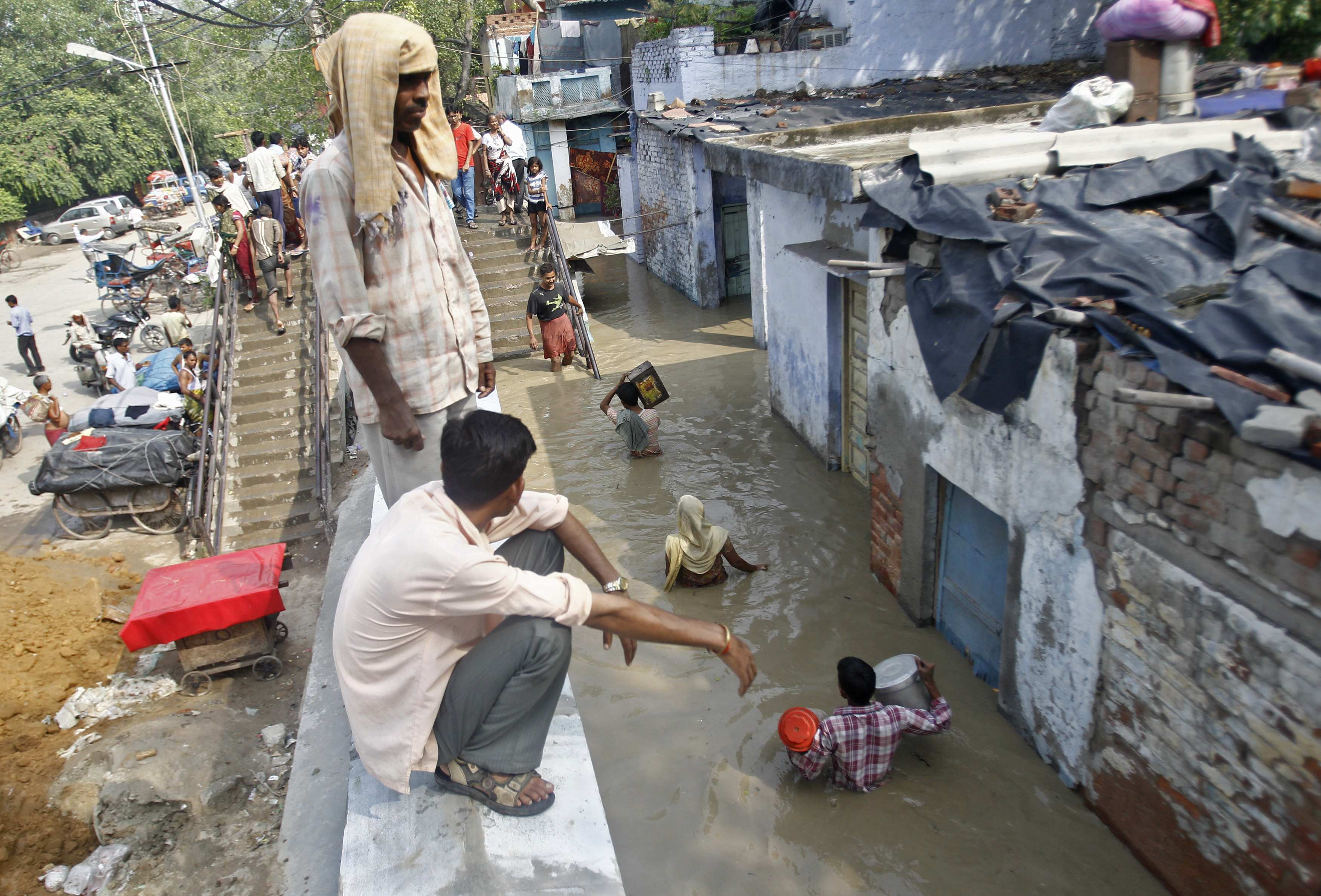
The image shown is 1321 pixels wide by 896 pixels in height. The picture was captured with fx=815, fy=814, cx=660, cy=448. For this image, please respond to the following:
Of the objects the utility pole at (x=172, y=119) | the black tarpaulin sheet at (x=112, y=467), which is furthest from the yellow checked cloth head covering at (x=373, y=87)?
the utility pole at (x=172, y=119)

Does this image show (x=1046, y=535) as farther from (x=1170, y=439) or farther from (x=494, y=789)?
(x=494, y=789)

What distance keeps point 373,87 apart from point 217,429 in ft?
29.7

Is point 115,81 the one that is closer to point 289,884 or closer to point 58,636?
point 58,636

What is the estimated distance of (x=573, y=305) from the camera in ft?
42.7

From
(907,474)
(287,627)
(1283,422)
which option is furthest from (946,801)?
(287,627)

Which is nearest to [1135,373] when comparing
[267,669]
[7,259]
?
[267,669]

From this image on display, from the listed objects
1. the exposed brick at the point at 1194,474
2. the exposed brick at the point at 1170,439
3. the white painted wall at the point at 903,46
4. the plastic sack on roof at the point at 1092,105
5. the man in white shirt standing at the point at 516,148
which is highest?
the white painted wall at the point at 903,46

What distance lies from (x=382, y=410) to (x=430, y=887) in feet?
5.13

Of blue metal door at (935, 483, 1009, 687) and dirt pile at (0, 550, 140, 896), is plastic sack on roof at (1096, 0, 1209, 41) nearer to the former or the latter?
blue metal door at (935, 483, 1009, 687)

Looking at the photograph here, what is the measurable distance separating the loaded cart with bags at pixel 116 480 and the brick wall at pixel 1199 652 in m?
10.2

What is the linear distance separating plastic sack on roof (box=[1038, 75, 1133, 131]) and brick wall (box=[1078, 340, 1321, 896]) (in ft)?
9.35

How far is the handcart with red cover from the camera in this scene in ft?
19.8

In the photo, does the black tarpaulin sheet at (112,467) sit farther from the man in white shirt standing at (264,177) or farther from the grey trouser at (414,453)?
the grey trouser at (414,453)

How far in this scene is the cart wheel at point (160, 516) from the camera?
33.5ft
